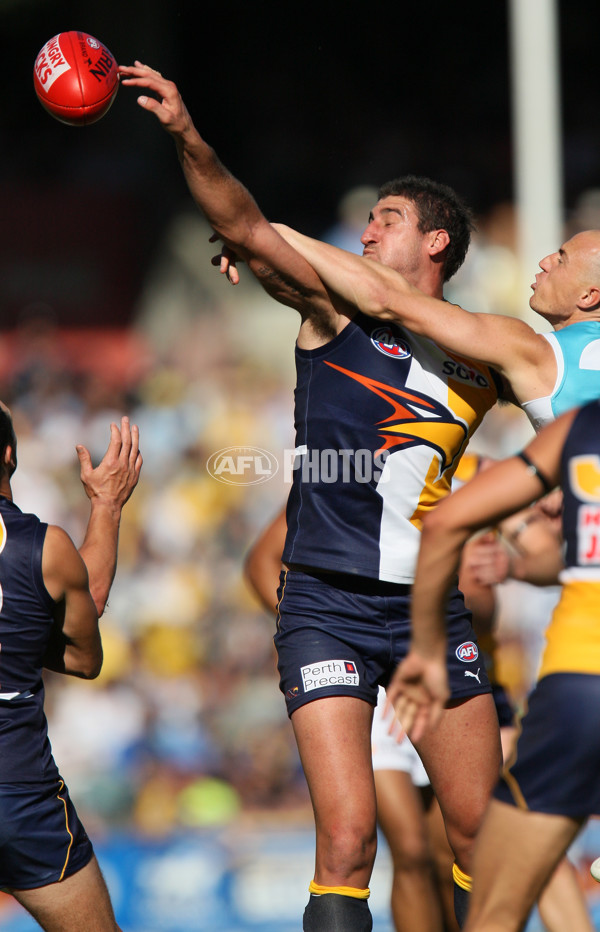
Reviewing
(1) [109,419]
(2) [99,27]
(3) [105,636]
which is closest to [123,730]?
(3) [105,636]

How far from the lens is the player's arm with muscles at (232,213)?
392cm

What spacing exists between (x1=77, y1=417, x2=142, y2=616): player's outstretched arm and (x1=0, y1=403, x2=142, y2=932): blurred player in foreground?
317mm

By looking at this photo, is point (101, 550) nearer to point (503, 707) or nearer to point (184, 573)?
point (503, 707)

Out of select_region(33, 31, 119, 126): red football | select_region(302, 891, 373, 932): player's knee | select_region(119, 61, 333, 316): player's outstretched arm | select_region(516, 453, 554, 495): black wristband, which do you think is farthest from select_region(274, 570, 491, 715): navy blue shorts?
select_region(33, 31, 119, 126): red football

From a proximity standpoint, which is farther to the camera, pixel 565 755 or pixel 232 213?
pixel 232 213

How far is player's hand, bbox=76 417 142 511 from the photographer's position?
439 cm

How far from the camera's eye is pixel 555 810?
2959 mm

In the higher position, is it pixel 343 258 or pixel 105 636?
pixel 343 258

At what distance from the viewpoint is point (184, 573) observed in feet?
31.1

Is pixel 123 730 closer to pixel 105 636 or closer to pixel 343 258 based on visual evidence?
pixel 105 636

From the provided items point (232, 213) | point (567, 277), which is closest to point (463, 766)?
point (567, 277)

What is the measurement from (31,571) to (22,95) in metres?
11.7

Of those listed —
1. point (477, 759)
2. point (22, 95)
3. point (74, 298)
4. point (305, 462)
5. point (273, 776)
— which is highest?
point (22, 95)

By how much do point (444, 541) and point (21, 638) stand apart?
5.16ft
